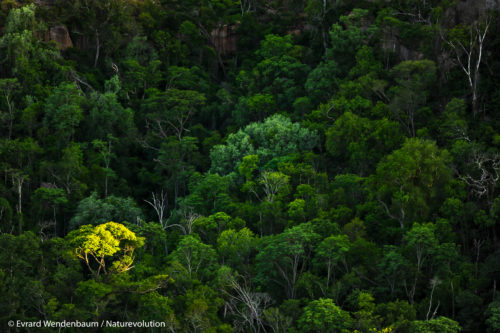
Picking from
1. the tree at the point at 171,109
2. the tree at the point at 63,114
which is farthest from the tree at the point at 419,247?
the tree at the point at 63,114

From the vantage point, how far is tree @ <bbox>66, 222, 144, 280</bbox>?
54.5 metres

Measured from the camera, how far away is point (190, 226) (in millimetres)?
59719

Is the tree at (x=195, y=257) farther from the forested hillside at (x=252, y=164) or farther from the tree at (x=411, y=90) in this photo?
the tree at (x=411, y=90)

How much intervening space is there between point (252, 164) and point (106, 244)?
14849 millimetres

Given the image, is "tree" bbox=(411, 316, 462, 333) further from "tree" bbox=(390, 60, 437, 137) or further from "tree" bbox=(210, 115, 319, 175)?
"tree" bbox=(210, 115, 319, 175)

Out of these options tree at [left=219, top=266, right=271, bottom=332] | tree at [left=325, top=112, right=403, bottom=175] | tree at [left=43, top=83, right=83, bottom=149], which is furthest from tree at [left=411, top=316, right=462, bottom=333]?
tree at [left=43, top=83, right=83, bottom=149]

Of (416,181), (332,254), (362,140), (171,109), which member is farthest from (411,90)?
(171,109)

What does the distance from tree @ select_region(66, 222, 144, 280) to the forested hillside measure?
132 mm

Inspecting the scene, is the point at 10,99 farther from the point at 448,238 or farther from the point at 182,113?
the point at 448,238

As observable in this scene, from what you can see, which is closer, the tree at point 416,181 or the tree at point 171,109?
the tree at point 416,181

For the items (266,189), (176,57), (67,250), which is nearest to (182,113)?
(176,57)

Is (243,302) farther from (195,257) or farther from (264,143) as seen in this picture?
(264,143)

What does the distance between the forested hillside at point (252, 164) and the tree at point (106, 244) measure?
0.13 m

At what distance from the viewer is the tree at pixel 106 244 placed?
5450cm
